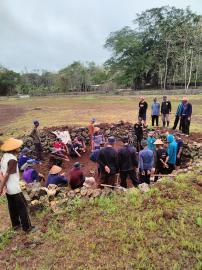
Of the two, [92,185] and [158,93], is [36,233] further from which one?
[158,93]

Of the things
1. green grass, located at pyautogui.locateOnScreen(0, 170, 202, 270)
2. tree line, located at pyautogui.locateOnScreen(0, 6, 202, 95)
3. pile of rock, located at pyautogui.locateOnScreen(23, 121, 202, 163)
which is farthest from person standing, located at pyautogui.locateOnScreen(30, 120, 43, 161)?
tree line, located at pyautogui.locateOnScreen(0, 6, 202, 95)

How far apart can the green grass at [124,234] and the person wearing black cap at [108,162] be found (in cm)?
123

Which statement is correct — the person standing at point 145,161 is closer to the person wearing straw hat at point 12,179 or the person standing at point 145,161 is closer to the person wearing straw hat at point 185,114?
the person wearing straw hat at point 12,179

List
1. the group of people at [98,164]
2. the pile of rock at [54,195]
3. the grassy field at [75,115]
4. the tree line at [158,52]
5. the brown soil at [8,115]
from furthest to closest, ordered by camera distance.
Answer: the tree line at [158,52]
the brown soil at [8,115]
the grassy field at [75,115]
the pile of rock at [54,195]
the group of people at [98,164]

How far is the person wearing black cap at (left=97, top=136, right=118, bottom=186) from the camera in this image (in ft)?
26.3

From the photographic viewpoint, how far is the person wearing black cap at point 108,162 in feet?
26.3

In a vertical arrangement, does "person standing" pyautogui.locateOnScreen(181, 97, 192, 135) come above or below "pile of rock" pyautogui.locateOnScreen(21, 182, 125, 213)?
above

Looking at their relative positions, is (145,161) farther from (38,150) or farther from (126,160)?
(38,150)

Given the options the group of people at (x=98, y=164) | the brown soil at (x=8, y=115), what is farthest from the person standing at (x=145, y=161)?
the brown soil at (x=8, y=115)

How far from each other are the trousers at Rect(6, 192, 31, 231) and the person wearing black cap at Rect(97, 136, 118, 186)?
272 cm

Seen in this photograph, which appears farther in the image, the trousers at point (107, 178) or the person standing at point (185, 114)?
the person standing at point (185, 114)

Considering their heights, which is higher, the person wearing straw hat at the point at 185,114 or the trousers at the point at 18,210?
the person wearing straw hat at the point at 185,114

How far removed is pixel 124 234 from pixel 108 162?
2.74 m

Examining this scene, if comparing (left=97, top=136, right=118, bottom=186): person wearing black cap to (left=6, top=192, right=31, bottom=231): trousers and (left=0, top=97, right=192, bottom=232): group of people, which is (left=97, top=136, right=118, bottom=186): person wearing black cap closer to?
Answer: (left=0, top=97, right=192, bottom=232): group of people
